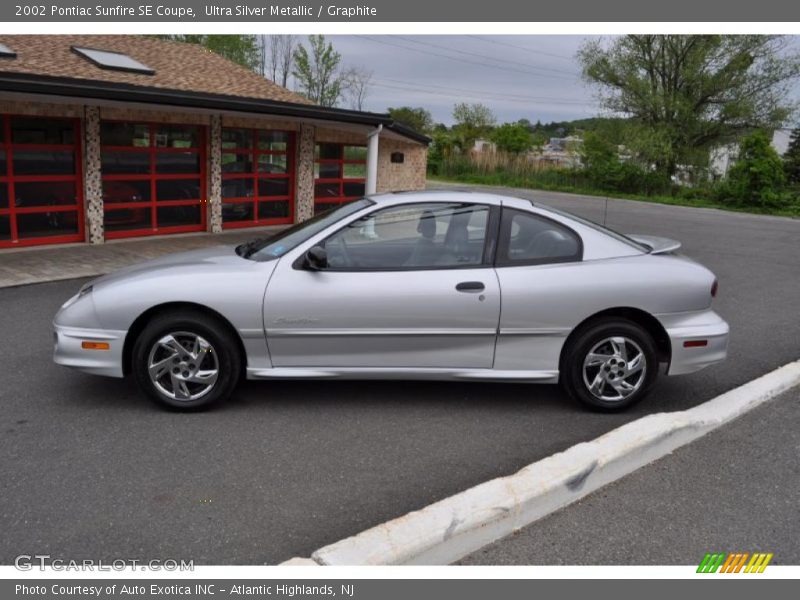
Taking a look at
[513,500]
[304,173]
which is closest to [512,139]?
[304,173]

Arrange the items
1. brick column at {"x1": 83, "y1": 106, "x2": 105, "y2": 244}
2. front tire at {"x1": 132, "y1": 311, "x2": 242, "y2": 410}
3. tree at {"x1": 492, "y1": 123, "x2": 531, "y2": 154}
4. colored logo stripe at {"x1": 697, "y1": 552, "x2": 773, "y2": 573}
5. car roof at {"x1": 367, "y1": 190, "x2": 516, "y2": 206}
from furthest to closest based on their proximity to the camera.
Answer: tree at {"x1": 492, "y1": 123, "x2": 531, "y2": 154} < brick column at {"x1": 83, "y1": 106, "x2": 105, "y2": 244} < car roof at {"x1": 367, "y1": 190, "x2": 516, "y2": 206} < front tire at {"x1": 132, "y1": 311, "x2": 242, "y2": 410} < colored logo stripe at {"x1": 697, "y1": 552, "x2": 773, "y2": 573}

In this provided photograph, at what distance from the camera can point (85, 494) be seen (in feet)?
12.2

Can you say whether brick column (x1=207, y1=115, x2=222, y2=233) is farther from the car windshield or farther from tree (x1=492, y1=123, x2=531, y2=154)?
tree (x1=492, y1=123, x2=531, y2=154)

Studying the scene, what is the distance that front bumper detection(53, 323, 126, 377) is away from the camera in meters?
4.79

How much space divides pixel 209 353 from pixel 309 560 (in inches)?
84.3

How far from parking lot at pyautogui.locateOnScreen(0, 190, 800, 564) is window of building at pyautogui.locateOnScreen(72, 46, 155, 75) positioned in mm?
8365

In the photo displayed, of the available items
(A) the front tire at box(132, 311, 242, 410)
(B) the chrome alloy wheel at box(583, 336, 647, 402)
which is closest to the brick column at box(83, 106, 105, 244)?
(A) the front tire at box(132, 311, 242, 410)

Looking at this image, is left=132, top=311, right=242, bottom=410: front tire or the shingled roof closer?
left=132, top=311, right=242, bottom=410: front tire

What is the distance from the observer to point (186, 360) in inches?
190

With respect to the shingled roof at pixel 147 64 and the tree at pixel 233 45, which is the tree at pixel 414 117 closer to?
the tree at pixel 233 45

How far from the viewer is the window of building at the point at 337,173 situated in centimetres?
1720

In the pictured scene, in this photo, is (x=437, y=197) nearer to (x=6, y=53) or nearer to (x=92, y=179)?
(x=92, y=179)

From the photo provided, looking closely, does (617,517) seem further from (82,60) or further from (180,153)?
(82,60)

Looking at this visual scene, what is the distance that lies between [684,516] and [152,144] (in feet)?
40.8
